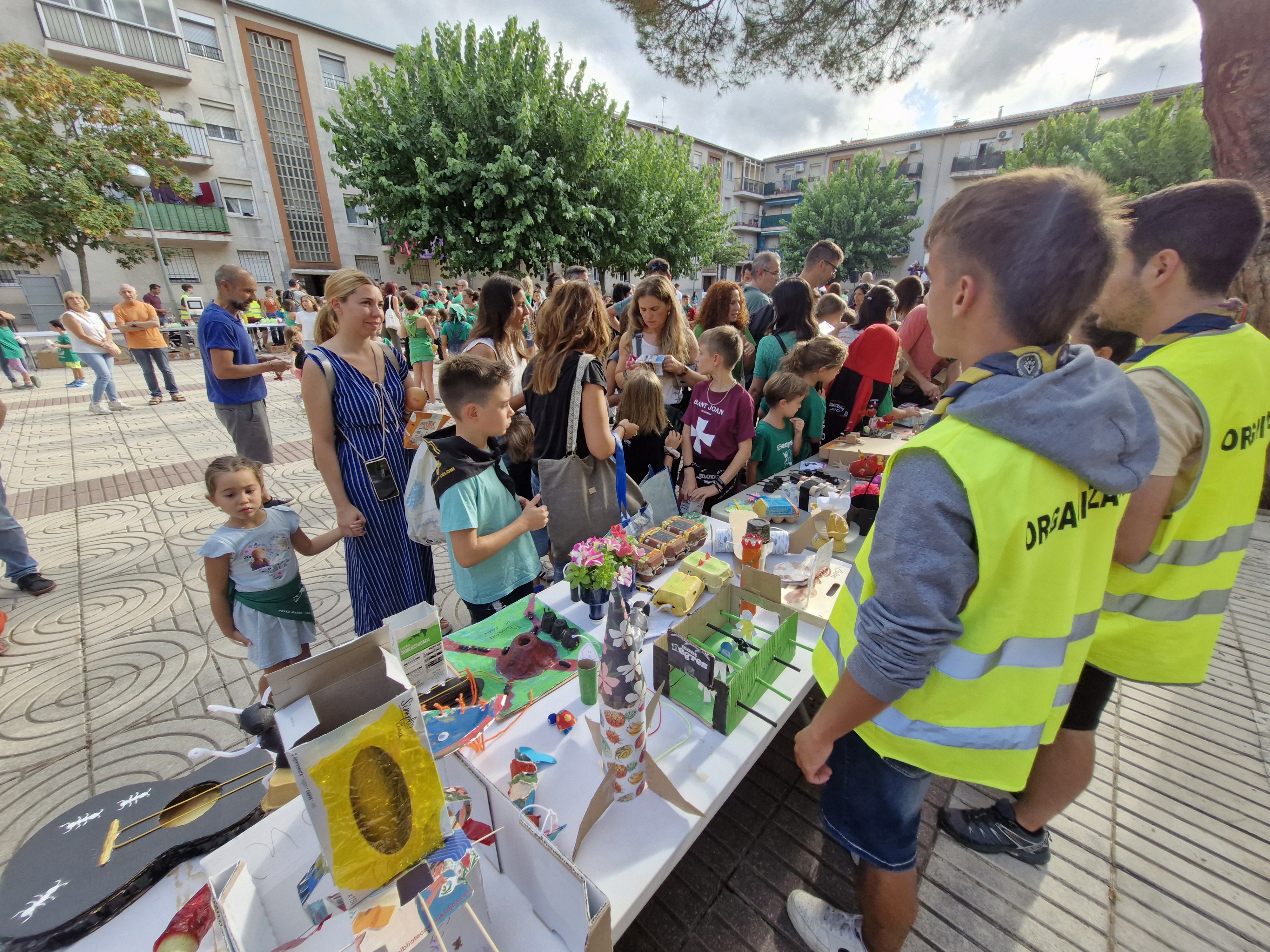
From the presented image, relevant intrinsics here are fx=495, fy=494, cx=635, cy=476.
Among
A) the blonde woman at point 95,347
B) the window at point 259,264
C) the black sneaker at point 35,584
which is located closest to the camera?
the black sneaker at point 35,584

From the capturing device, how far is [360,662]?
3.64 ft

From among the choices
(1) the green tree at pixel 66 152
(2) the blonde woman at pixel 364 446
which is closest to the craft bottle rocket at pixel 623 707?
(2) the blonde woman at pixel 364 446

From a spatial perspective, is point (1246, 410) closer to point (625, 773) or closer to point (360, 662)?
point (625, 773)

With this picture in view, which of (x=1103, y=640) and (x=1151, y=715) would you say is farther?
(x=1151, y=715)

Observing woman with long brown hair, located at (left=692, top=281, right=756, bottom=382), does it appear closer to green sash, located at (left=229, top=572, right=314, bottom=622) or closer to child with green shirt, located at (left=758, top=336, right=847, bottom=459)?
child with green shirt, located at (left=758, top=336, right=847, bottom=459)

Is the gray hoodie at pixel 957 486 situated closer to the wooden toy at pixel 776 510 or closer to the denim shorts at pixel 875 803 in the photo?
the denim shorts at pixel 875 803

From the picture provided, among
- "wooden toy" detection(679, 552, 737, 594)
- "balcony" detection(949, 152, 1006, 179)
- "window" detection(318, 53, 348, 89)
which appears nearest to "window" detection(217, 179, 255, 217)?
"window" detection(318, 53, 348, 89)

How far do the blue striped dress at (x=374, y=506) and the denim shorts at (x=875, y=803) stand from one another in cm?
203

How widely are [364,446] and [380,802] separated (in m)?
1.85

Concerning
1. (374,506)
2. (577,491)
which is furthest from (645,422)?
(374,506)

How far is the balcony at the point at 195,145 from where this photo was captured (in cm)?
1784

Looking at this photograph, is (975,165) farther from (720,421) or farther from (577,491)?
(577,491)

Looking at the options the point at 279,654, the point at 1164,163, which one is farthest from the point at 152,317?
the point at 1164,163

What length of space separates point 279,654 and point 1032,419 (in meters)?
2.86
